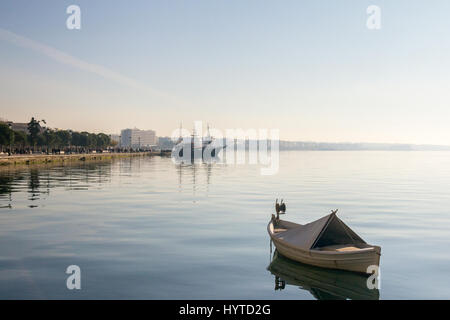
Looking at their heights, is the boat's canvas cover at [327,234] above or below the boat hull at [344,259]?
above

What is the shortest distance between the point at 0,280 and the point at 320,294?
15385 mm

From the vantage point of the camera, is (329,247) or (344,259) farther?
(329,247)

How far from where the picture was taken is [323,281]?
20.5 meters

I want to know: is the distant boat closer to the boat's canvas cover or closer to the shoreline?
the boat's canvas cover

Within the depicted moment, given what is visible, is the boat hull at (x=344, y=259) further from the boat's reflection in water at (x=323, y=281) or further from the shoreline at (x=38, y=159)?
the shoreline at (x=38, y=159)

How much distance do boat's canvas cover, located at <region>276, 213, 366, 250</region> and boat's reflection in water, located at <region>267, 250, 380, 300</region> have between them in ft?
4.50

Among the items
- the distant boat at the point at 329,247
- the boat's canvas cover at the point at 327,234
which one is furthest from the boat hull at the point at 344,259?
the boat's canvas cover at the point at 327,234

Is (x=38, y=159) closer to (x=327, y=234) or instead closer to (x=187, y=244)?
(x=187, y=244)

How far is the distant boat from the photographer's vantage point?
20.8m

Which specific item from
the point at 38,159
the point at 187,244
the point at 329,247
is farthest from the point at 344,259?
the point at 38,159

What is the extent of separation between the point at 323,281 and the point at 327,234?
138 inches

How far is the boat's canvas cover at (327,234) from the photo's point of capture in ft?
74.3

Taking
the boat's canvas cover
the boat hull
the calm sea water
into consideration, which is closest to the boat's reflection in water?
the calm sea water
